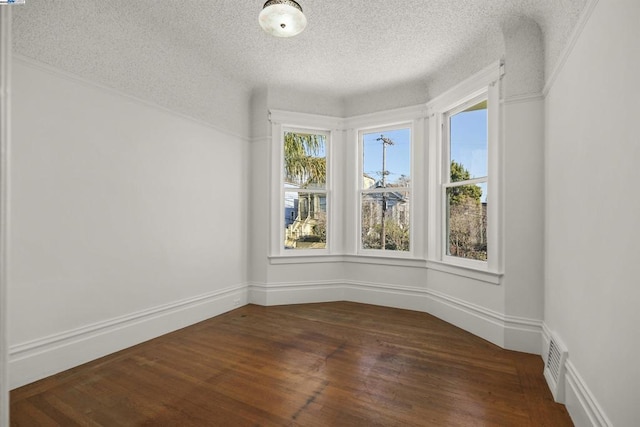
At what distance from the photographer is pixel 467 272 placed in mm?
3453

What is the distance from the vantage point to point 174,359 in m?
2.75

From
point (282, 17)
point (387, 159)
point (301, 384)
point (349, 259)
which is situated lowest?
point (301, 384)

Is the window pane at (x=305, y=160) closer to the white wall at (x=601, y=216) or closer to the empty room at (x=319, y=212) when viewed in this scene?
the empty room at (x=319, y=212)

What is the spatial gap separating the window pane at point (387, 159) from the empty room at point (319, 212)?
28mm

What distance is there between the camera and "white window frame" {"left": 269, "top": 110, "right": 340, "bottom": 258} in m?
4.47

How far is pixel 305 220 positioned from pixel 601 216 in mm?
3461

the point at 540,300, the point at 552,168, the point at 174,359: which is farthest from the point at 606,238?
the point at 174,359

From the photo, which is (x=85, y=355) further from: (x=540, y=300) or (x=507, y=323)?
(x=540, y=300)

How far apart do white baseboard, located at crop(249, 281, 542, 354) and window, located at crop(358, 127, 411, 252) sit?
60cm

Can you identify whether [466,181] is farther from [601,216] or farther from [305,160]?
[305,160]

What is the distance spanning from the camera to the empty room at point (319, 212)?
1.88m

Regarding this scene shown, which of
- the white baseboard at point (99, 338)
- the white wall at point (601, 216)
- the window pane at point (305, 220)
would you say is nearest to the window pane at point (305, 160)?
the window pane at point (305, 220)

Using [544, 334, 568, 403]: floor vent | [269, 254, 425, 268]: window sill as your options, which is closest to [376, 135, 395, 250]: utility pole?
[269, 254, 425, 268]: window sill

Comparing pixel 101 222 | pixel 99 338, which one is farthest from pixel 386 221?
pixel 99 338
